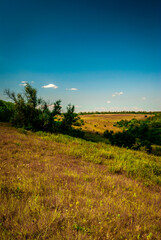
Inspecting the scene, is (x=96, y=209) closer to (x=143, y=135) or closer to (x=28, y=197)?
(x=28, y=197)

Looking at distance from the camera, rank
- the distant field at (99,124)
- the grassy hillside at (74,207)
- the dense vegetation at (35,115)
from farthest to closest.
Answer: the distant field at (99,124)
the dense vegetation at (35,115)
the grassy hillside at (74,207)

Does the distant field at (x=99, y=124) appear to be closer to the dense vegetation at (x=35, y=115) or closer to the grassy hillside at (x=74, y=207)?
the dense vegetation at (x=35, y=115)

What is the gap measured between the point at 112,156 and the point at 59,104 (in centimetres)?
1085

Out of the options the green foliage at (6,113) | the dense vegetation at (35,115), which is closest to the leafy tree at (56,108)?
the dense vegetation at (35,115)

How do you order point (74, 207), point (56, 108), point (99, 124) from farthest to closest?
point (99, 124) < point (56, 108) < point (74, 207)

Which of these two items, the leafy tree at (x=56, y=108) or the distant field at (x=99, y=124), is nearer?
the leafy tree at (x=56, y=108)

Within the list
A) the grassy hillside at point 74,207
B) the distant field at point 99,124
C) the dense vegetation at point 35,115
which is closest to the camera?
the grassy hillside at point 74,207

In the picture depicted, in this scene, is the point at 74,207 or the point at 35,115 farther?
the point at 35,115

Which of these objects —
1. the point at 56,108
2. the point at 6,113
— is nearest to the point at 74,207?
the point at 56,108

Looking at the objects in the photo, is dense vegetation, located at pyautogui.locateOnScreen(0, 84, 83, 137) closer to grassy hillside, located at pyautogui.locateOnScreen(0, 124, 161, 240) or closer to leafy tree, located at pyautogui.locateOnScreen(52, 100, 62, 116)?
leafy tree, located at pyautogui.locateOnScreen(52, 100, 62, 116)

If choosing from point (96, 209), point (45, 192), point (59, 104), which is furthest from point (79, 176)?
point (59, 104)

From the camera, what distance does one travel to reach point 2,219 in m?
2.94

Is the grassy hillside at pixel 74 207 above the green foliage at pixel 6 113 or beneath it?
beneath

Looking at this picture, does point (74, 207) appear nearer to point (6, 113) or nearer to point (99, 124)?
point (6, 113)
